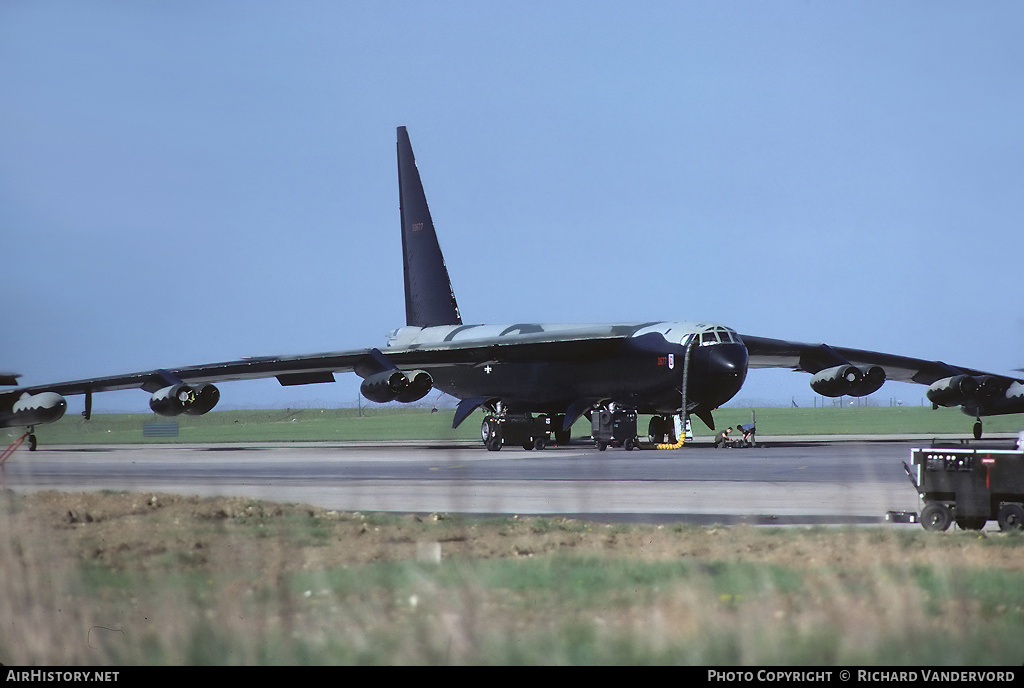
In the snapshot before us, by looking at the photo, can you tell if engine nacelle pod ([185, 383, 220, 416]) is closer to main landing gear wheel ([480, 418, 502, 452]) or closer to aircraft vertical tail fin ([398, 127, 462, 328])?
main landing gear wheel ([480, 418, 502, 452])

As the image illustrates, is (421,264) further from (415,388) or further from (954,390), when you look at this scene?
(954,390)

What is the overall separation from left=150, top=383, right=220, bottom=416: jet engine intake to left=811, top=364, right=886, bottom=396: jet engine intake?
20700 mm

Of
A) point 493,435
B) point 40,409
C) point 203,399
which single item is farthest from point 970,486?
point 40,409

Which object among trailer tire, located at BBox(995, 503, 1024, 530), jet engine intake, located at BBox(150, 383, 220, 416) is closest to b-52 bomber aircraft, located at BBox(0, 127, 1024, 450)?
jet engine intake, located at BBox(150, 383, 220, 416)

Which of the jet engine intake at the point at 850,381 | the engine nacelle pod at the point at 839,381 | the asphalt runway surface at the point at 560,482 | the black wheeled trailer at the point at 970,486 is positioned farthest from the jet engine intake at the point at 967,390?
the black wheeled trailer at the point at 970,486

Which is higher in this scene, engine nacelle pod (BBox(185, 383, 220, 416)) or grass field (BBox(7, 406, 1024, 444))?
engine nacelle pod (BBox(185, 383, 220, 416))

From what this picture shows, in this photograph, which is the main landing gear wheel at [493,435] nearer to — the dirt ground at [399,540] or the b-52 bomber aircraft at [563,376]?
the b-52 bomber aircraft at [563,376]

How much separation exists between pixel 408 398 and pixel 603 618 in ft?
96.8

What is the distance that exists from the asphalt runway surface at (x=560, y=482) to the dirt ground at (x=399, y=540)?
5.88ft

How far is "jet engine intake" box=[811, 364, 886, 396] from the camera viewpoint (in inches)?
1517

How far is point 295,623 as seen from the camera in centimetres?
780

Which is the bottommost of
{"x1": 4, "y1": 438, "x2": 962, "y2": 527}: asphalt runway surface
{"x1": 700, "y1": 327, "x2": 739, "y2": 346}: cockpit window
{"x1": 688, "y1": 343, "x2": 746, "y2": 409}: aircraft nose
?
{"x1": 4, "y1": 438, "x2": 962, "y2": 527}: asphalt runway surface

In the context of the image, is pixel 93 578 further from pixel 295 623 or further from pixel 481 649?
pixel 481 649
